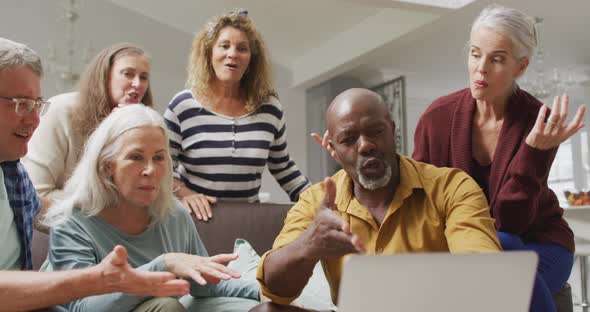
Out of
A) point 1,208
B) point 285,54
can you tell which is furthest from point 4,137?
point 285,54

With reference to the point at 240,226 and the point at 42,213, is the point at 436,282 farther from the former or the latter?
the point at 240,226

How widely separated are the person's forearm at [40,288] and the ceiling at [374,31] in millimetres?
4376

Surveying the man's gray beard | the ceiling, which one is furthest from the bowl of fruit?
the man's gray beard

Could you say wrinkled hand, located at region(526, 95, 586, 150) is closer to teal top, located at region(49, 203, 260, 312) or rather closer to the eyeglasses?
teal top, located at region(49, 203, 260, 312)

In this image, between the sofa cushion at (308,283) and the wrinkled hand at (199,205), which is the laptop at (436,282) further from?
the wrinkled hand at (199,205)

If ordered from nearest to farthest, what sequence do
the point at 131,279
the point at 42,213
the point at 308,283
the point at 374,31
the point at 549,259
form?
the point at 131,279
the point at 549,259
the point at 42,213
the point at 308,283
the point at 374,31

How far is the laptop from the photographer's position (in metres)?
0.88

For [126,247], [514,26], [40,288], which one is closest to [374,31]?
[514,26]

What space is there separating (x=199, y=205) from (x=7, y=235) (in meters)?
0.88

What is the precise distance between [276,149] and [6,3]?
18.0 ft

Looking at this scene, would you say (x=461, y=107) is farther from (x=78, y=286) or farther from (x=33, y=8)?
(x=33, y=8)

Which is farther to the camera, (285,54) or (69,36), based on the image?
(285,54)

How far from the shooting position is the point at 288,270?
4.31 ft

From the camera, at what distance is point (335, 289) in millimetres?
1537
